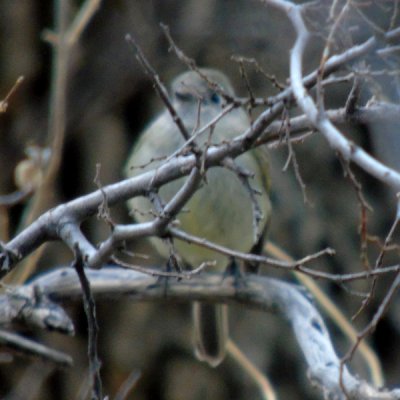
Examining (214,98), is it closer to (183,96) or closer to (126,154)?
(183,96)

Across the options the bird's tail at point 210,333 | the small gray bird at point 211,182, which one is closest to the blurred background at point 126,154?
the bird's tail at point 210,333

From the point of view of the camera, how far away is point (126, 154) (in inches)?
213

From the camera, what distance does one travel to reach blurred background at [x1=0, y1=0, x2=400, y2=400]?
5320 mm

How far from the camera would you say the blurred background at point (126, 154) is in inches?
209

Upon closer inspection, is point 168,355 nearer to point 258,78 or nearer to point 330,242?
point 330,242

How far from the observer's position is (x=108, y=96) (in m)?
5.36

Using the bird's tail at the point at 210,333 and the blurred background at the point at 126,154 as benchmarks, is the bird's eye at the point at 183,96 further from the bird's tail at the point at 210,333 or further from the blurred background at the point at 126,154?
the bird's tail at the point at 210,333

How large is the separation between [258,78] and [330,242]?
937mm

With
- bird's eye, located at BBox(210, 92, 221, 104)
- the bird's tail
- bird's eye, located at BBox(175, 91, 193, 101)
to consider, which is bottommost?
the bird's tail

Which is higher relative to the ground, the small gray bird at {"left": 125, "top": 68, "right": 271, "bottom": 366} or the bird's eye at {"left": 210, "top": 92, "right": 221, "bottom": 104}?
the bird's eye at {"left": 210, "top": 92, "right": 221, "bottom": 104}

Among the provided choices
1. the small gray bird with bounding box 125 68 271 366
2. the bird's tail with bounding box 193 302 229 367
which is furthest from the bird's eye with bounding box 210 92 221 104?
the bird's tail with bounding box 193 302 229 367

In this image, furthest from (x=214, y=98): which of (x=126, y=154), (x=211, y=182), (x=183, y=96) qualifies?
(x=126, y=154)

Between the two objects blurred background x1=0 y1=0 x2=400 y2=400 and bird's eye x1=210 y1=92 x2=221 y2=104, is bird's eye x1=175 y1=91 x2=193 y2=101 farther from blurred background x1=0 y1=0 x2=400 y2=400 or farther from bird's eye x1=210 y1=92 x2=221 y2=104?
blurred background x1=0 y1=0 x2=400 y2=400

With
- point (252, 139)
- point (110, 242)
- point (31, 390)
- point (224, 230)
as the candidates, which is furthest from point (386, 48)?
point (31, 390)
